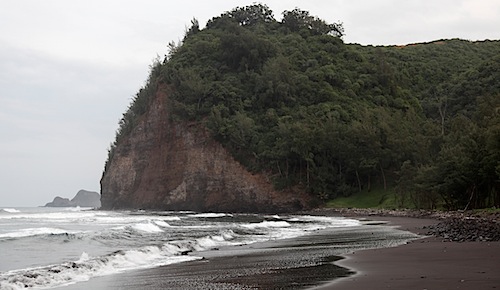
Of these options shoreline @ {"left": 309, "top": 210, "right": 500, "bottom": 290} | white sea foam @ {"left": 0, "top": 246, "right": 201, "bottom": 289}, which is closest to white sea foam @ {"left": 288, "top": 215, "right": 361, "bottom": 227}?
shoreline @ {"left": 309, "top": 210, "right": 500, "bottom": 290}

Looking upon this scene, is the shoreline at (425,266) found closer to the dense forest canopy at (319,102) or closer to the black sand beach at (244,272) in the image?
the black sand beach at (244,272)

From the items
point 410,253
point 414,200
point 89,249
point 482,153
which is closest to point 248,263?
point 410,253

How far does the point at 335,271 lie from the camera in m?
14.0

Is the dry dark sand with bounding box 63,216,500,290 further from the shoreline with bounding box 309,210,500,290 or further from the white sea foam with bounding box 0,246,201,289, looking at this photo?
the white sea foam with bounding box 0,246,201,289

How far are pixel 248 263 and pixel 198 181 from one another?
2669 inches

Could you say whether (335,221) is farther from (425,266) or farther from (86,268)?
(425,266)

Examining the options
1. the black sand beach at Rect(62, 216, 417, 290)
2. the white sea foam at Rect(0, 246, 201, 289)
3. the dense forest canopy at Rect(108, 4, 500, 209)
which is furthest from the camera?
the dense forest canopy at Rect(108, 4, 500, 209)

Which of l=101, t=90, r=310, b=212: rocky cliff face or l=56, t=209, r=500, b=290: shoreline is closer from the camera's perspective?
l=56, t=209, r=500, b=290: shoreline

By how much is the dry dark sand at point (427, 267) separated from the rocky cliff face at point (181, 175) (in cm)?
5929

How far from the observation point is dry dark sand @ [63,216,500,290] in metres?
11.6

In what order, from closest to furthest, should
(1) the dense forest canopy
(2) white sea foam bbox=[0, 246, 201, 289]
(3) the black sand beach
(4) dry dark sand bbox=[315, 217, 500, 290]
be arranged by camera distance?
(4) dry dark sand bbox=[315, 217, 500, 290], (3) the black sand beach, (2) white sea foam bbox=[0, 246, 201, 289], (1) the dense forest canopy

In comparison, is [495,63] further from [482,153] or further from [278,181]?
[482,153]

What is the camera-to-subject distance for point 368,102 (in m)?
93.6

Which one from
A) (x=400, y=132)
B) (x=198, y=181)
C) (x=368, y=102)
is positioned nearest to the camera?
(x=400, y=132)
